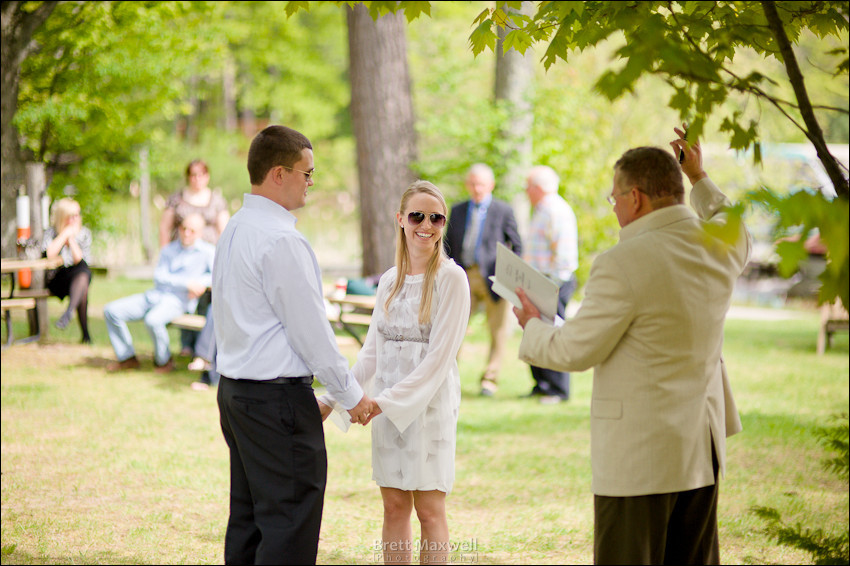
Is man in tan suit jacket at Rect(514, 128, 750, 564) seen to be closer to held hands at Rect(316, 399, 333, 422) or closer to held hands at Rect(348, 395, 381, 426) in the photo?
held hands at Rect(348, 395, 381, 426)

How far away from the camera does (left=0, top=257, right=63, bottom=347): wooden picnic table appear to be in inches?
447

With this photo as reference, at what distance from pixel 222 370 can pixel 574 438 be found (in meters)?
5.25

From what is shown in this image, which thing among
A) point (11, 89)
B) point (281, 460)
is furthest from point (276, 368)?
point (11, 89)

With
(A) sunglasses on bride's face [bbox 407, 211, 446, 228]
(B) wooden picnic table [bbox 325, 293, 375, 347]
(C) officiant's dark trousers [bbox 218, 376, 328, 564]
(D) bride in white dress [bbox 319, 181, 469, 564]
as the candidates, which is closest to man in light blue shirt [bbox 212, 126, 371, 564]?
(C) officiant's dark trousers [bbox 218, 376, 328, 564]

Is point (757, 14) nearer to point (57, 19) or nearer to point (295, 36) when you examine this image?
point (57, 19)

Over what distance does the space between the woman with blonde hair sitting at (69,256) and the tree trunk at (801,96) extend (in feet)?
34.4

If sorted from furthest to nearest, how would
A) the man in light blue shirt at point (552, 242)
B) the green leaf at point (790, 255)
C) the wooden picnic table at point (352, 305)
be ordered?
the wooden picnic table at point (352, 305), the man in light blue shirt at point (552, 242), the green leaf at point (790, 255)

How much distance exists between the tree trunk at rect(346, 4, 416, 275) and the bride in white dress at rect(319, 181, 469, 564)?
9.33m

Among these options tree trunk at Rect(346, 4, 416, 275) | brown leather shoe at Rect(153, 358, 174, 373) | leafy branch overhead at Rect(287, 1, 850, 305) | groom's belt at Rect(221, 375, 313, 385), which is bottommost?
brown leather shoe at Rect(153, 358, 174, 373)

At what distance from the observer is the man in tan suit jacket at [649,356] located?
10.6ft

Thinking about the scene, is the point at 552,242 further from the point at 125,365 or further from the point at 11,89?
the point at 11,89

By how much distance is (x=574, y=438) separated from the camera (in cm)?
845

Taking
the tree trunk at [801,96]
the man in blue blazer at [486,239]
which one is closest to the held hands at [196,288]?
the man in blue blazer at [486,239]

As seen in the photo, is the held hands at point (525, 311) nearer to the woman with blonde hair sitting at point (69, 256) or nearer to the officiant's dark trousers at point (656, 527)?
the officiant's dark trousers at point (656, 527)
